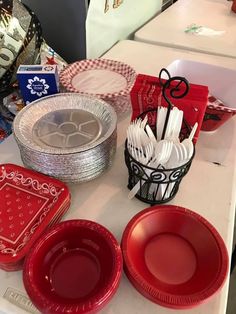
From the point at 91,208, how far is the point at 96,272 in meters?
0.12

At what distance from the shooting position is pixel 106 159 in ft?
1.93

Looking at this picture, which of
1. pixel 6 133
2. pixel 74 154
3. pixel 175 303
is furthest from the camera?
pixel 6 133

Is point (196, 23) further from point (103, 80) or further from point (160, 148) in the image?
point (160, 148)

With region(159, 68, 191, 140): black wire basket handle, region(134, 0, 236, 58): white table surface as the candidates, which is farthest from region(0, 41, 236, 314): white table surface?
region(134, 0, 236, 58): white table surface

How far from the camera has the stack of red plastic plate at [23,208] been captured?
47 centimetres

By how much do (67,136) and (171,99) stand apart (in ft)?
0.64

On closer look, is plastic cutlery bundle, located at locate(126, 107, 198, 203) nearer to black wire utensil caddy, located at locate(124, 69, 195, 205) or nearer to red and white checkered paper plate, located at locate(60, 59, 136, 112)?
black wire utensil caddy, located at locate(124, 69, 195, 205)

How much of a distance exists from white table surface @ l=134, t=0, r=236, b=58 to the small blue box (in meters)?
0.58

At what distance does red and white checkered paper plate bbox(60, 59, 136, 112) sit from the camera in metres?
0.71

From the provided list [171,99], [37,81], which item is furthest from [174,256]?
[37,81]

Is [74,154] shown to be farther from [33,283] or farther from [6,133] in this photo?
[6,133]

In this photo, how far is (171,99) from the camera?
1.77 ft

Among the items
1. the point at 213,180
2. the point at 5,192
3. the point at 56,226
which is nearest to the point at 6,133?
the point at 5,192

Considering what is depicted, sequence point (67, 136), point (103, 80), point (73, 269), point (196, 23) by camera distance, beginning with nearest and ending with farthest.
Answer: point (73, 269) < point (67, 136) < point (103, 80) < point (196, 23)
